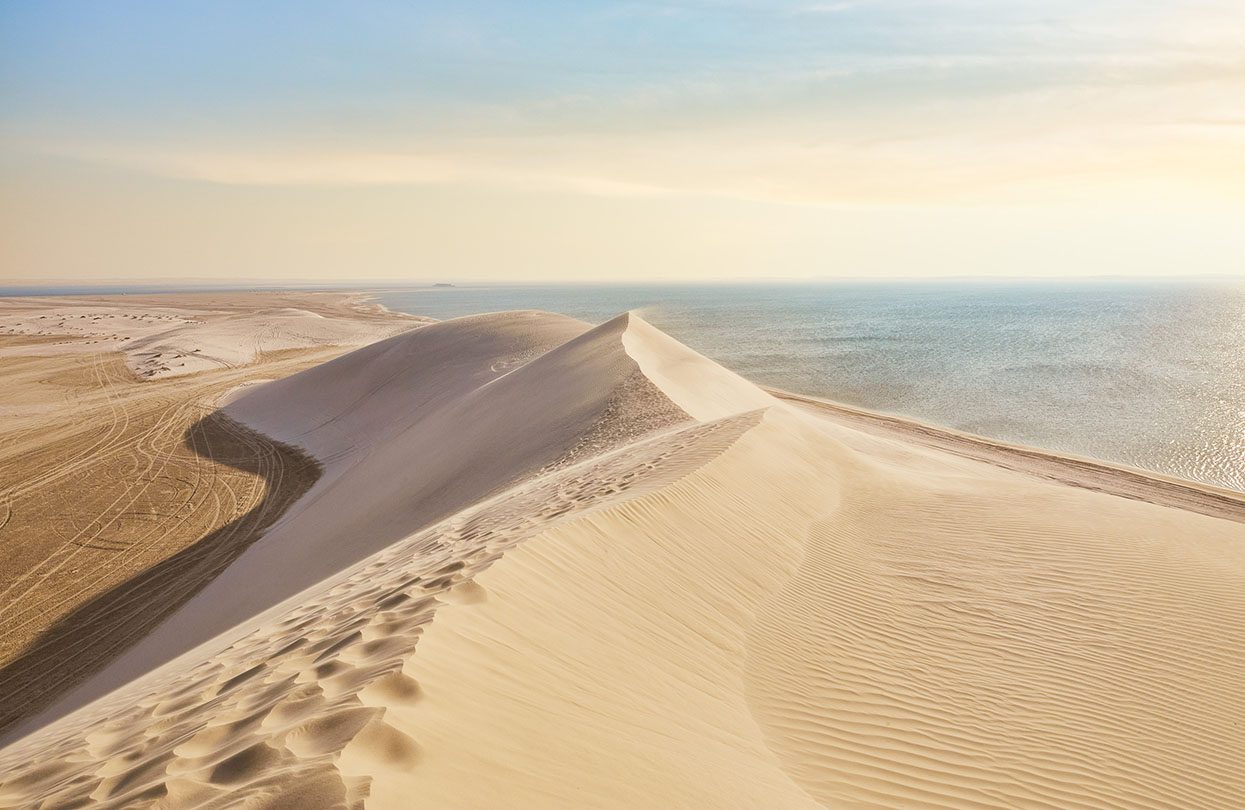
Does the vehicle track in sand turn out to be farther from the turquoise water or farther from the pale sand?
the turquoise water

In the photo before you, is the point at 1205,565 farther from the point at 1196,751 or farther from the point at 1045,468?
the point at 1045,468

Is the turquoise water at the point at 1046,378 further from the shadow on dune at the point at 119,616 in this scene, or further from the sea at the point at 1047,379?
the shadow on dune at the point at 119,616

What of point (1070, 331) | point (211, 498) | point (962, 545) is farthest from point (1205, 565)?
point (1070, 331)

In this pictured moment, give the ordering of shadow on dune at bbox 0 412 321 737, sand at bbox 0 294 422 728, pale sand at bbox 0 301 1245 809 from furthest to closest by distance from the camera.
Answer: sand at bbox 0 294 422 728, shadow on dune at bbox 0 412 321 737, pale sand at bbox 0 301 1245 809

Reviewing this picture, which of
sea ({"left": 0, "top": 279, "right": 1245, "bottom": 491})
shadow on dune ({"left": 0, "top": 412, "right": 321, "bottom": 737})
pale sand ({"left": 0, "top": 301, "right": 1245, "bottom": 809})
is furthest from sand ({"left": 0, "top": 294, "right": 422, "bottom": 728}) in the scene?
sea ({"left": 0, "top": 279, "right": 1245, "bottom": 491})

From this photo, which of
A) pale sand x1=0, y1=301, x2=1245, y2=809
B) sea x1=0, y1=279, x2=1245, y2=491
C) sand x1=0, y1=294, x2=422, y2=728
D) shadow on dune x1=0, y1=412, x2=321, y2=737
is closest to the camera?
pale sand x1=0, y1=301, x2=1245, y2=809

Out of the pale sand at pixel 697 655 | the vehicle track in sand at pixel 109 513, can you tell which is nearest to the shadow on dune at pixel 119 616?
the vehicle track in sand at pixel 109 513

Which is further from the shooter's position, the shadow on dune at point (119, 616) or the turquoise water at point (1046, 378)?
the turquoise water at point (1046, 378)
